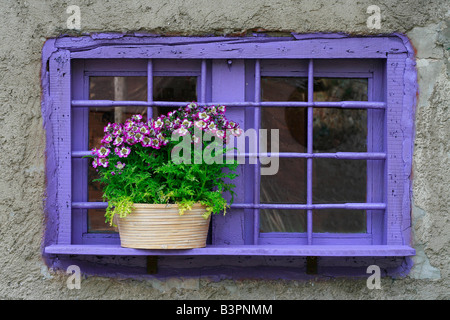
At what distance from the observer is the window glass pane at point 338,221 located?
309 cm

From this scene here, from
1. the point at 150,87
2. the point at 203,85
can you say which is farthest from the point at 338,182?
the point at 150,87

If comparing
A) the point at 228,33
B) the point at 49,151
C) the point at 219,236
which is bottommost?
the point at 219,236

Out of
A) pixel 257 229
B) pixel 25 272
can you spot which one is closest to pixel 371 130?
pixel 257 229

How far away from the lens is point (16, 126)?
9.79ft

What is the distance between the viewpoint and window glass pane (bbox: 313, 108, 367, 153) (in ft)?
10.3

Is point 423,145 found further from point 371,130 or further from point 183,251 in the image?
point 183,251

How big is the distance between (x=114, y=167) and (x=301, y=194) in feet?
3.37

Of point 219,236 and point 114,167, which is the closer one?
point 114,167

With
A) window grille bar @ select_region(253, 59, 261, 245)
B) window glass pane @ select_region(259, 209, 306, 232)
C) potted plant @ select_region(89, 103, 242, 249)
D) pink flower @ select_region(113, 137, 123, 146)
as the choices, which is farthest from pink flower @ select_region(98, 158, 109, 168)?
window glass pane @ select_region(259, 209, 306, 232)

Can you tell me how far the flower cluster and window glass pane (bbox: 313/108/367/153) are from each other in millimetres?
536

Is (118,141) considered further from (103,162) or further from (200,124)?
(200,124)

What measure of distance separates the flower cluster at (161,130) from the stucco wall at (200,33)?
1.39 feet

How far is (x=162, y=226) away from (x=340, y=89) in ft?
4.11

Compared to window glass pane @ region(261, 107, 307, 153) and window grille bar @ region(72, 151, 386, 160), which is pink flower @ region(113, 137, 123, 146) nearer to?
window grille bar @ region(72, 151, 386, 160)
